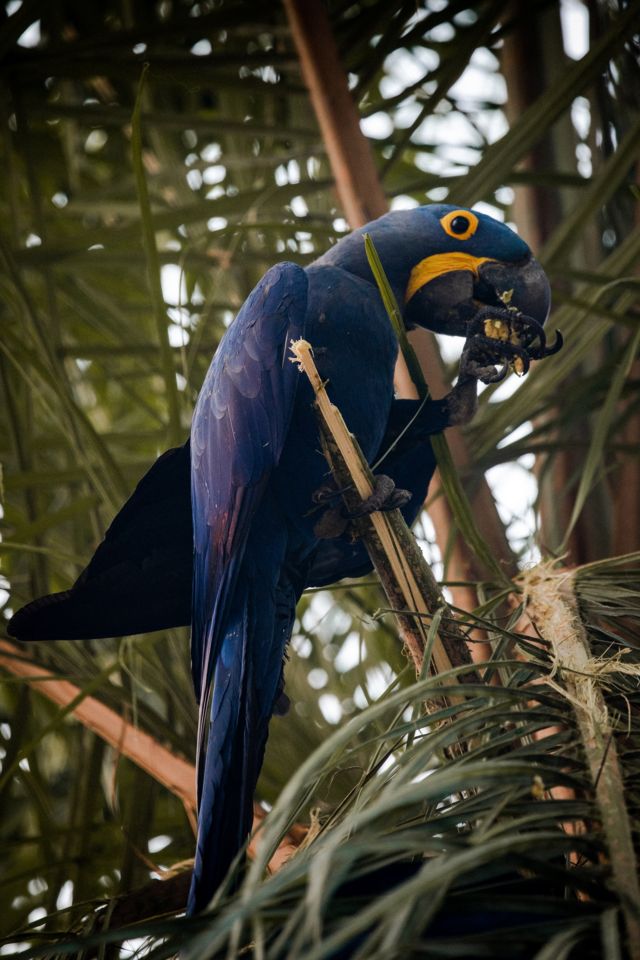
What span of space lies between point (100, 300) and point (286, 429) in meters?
0.81

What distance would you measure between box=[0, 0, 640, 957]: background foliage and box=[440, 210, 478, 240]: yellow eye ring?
0.08 meters

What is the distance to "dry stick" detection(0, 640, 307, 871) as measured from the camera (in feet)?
4.74

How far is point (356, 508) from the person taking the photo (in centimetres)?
119

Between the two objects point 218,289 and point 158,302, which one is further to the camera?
point 218,289

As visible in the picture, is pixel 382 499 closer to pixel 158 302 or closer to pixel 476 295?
pixel 158 302

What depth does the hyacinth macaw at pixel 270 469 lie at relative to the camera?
1.25 metres

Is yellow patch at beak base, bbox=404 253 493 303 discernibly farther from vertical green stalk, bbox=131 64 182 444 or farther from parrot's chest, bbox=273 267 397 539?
vertical green stalk, bbox=131 64 182 444

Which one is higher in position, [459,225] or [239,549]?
[459,225]

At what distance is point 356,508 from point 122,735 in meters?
0.58

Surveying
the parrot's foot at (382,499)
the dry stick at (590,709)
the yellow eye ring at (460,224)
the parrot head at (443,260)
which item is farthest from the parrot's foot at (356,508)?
the yellow eye ring at (460,224)

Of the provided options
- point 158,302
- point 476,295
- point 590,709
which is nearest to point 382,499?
point 590,709

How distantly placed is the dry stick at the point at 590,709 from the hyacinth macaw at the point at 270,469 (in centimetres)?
21

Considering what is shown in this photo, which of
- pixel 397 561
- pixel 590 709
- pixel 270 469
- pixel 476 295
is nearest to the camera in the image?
pixel 590 709

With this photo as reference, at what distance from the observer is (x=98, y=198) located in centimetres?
205
